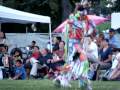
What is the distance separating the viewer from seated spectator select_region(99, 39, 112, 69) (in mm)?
18111

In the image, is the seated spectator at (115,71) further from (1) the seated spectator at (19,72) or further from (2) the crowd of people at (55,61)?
(1) the seated spectator at (19,72)

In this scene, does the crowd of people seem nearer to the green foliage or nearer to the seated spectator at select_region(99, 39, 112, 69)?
the seated spectator at select_region(99, 39, 112, 69)

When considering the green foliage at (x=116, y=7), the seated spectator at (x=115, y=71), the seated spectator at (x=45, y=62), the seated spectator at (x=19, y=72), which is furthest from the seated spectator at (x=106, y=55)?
the green foliage at (x=116, y=7)

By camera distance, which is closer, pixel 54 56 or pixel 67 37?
pixel 67 37

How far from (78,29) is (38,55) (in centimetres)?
832

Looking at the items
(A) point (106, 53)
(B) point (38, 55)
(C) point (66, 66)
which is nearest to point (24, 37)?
(B) point (38, 55)

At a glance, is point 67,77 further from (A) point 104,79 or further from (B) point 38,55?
(B) point 38,55

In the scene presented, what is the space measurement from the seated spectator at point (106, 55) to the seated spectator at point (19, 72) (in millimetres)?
2740

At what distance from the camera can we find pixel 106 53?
18359 millimetres

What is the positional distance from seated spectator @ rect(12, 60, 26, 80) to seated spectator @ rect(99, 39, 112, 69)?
2.74 metres

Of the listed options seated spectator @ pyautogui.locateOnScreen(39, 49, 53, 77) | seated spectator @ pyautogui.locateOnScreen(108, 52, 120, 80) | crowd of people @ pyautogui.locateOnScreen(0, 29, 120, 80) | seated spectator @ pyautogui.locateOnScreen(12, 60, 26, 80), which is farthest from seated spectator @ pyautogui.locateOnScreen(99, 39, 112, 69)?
seated spectator @ pyautogui.locateOnScreen(12, 60, 26, 80)

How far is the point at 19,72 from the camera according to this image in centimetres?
1897

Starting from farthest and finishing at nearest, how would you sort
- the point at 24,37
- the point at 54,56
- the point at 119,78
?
the point at 24,37 < the point at 54,56 < the point at 119,78

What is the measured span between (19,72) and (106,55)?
10.0 feet
